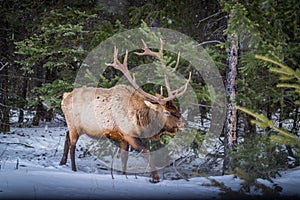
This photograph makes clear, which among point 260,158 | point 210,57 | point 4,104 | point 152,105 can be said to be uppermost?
point 210,57

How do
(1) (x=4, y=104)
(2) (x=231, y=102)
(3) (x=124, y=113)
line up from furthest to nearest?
1. (1) (x=4, y=104)
2. (3) (x=124, y=113)
3. (2) (x=231, y=102)

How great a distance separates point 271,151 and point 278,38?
166cm

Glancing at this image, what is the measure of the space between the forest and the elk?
351mm

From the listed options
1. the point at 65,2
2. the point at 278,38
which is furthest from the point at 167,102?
the point at 65,2

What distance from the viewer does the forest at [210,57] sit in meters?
4.88

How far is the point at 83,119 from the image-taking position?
6.66m

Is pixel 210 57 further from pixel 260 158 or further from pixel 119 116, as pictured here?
pixel 260 158

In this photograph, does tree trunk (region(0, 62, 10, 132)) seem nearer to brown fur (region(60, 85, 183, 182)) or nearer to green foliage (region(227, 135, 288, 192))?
brown fur (region(60, 85, 183, 182))

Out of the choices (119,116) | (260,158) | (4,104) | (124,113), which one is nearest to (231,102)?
(260,158)

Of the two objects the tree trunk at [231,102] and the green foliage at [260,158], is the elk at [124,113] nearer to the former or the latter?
the tree trunk at [231,102]

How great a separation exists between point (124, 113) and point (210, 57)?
1.89 m

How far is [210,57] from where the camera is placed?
6062 millimetres

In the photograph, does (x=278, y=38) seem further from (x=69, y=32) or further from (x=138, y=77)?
(x=69, y=32)

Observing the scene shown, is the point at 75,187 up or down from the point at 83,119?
down
